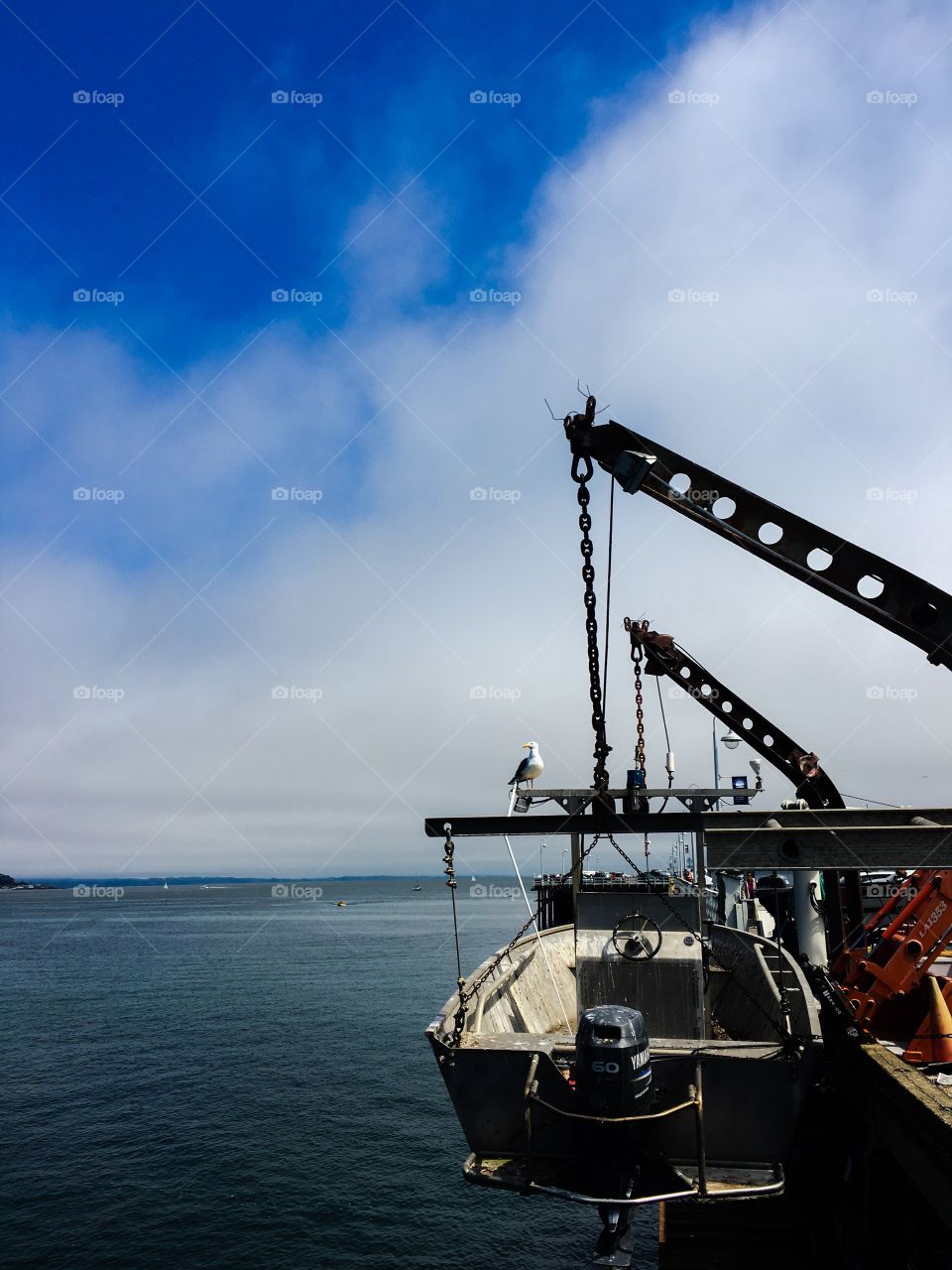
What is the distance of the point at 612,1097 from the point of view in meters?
7.81

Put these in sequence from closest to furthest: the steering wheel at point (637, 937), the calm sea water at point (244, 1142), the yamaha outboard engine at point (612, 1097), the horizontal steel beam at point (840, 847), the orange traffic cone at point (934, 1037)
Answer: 1. the horizontal steel beam at point (840, 847)
2. the yamaha outboard engine at point (612, 1097)
3. the steering wheel at point (637, 937)
4. the orange traffic cone at point (934, 1037)
5. the calm sea water at point (244, 1142)

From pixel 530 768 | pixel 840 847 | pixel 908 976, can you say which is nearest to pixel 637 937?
pixel 530 768

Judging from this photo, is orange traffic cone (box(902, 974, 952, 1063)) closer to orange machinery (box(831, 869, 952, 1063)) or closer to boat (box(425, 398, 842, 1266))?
orange machinery (box(831, 869, 952, 1063))

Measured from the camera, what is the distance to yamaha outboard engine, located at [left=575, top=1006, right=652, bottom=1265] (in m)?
7.79

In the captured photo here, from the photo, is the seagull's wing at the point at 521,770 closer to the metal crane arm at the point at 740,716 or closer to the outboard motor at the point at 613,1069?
the outboard motor at the point at 613,1069

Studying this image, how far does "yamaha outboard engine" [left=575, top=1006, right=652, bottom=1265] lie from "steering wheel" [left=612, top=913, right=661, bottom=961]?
3267mm

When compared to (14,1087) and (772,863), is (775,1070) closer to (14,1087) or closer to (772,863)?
(772,863)

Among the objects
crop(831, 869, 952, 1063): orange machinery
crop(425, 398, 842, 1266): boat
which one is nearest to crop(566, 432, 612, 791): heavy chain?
crop(425, 398, 842, 1266): boat

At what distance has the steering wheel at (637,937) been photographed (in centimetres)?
1135

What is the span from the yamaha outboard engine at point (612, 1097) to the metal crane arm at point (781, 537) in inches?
220

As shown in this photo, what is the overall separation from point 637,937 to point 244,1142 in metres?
16.4

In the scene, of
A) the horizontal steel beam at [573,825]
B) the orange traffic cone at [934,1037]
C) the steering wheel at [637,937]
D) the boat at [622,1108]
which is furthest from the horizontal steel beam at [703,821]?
the orange traffic cone at [934,1037]

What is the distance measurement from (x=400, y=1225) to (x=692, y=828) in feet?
48.4

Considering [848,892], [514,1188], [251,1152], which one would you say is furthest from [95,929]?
[514,1188]
